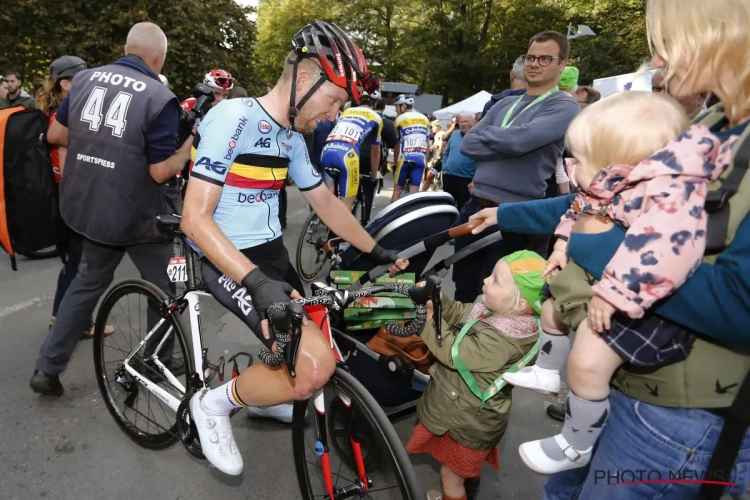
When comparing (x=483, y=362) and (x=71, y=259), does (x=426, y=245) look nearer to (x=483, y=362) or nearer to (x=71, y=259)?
(x=483, y=362)

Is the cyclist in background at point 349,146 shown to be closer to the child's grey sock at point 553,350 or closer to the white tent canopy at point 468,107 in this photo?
the child's grey sock at point 553,350

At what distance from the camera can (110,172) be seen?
9.56 feet

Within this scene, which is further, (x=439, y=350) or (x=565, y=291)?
(x=439, y=350)

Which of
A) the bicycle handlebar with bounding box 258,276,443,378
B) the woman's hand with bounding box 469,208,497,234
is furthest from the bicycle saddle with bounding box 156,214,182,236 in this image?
the woman's hand with bounding box 469,208,497,234

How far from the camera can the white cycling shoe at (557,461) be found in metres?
1.36

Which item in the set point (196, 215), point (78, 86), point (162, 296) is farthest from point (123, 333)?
point (196, 215)

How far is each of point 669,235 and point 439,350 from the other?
1.19 m

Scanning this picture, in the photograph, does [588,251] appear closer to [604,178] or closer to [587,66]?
[604,178]

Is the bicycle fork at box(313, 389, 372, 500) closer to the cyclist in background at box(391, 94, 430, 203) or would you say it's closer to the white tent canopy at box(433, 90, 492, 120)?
the cyclist in background at box(391, 94, 430, 203)

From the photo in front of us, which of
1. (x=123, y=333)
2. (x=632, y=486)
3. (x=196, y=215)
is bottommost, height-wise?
(x=123, y=333)

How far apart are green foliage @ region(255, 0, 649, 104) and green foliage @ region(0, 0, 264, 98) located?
30.2 ft

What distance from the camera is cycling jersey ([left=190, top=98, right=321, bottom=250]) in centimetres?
190

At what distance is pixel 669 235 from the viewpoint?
105 cm

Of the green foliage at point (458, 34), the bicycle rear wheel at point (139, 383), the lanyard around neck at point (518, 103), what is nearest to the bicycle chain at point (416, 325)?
the bicycle rear wheel at point (139, 383)
